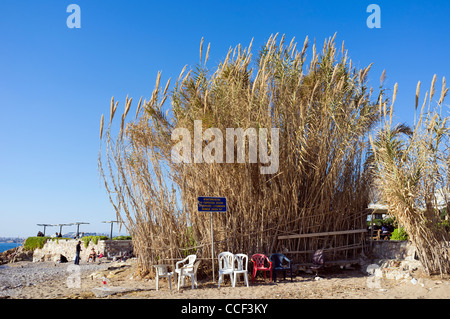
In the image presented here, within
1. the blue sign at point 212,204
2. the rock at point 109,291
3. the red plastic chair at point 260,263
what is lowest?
the rock at point 109,291

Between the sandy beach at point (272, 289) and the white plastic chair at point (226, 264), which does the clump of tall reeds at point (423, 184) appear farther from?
the white plastic chair at point (226, 264)

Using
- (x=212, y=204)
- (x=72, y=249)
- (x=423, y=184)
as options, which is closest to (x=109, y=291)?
(x=212, y=204)

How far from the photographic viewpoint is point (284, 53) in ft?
28.7

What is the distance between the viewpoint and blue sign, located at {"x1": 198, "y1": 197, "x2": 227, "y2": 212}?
704 cm

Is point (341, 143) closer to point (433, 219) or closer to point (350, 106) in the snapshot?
point (350, 106)

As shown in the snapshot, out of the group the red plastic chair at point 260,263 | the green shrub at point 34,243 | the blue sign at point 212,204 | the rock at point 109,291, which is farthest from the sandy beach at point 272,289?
the green shrub at point 34,243

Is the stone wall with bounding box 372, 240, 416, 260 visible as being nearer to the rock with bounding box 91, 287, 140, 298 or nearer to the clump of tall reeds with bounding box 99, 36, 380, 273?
the clump of tall reeds with bounding box 99, 36, 380, 273

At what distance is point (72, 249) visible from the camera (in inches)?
786

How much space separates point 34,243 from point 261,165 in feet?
67.6

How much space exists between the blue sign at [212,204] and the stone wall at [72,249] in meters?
10.4

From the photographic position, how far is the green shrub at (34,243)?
76.5ft

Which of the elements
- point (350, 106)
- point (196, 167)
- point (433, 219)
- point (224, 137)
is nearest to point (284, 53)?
point (350, 106)

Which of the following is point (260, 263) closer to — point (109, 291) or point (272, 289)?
point (272, 289)

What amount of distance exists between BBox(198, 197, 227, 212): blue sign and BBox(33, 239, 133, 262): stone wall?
10.4 meters
